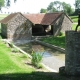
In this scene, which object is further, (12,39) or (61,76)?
(12,39)

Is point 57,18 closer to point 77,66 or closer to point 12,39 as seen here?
point 12,39

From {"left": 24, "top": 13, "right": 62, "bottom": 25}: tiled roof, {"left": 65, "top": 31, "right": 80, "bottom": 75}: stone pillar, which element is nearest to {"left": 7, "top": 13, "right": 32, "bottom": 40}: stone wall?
{"left": 24, "top": 13, "right": 62, "bottom": 25}: tiled roof

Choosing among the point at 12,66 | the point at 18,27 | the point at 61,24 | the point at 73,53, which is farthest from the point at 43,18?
the point at 73,53

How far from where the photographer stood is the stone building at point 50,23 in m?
43.7

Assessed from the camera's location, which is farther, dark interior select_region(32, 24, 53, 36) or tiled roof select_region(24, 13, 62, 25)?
dark interior select_region(32, 24, 53, 36)

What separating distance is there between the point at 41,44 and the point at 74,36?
2332 centimetres

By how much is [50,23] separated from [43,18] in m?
4.39

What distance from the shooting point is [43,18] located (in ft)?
156

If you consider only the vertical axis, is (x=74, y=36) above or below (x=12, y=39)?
above

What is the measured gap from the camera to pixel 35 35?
146 ft

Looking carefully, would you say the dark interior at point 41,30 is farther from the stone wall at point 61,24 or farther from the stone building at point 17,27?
the stone building at point 17,27

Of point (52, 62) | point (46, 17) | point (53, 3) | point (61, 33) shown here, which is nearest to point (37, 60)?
point (52, 62)

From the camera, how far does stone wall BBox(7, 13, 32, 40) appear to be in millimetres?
40094

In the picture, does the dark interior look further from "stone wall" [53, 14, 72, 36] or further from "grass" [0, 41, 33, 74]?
"grass" [0, 41, 33, 74]
